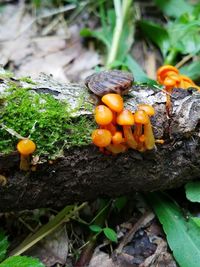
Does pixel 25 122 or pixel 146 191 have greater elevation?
pixel 25 122

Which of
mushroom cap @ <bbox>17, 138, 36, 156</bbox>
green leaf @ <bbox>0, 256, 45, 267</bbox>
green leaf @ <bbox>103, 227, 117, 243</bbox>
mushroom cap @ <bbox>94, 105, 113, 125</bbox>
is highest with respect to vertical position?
mushroom cap @ <bbox>94, 105, 113, 125</bbox>

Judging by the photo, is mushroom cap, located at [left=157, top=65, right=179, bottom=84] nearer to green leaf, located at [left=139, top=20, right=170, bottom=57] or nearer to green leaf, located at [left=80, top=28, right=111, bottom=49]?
green leaf, located at [left=139, top=20, right=170, bottom=57]

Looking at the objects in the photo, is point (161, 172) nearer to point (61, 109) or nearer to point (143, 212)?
point (143, 212)

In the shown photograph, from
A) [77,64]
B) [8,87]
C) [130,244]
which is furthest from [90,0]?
[130,244]

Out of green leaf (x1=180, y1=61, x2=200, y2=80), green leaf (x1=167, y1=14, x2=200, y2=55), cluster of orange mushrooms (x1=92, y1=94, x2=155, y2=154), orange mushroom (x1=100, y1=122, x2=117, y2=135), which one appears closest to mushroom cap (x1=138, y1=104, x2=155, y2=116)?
cluster of orange mushrooms (x1=92, y1=94, x2=155, y2=154)

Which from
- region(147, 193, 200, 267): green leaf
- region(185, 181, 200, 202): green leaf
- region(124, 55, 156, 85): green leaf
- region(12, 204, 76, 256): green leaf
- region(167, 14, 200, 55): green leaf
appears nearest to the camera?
region(147, 193, 200, 267): green leaf

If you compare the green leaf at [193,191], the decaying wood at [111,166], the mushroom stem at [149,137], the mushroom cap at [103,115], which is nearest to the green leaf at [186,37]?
the decaying wood at [111,166]
